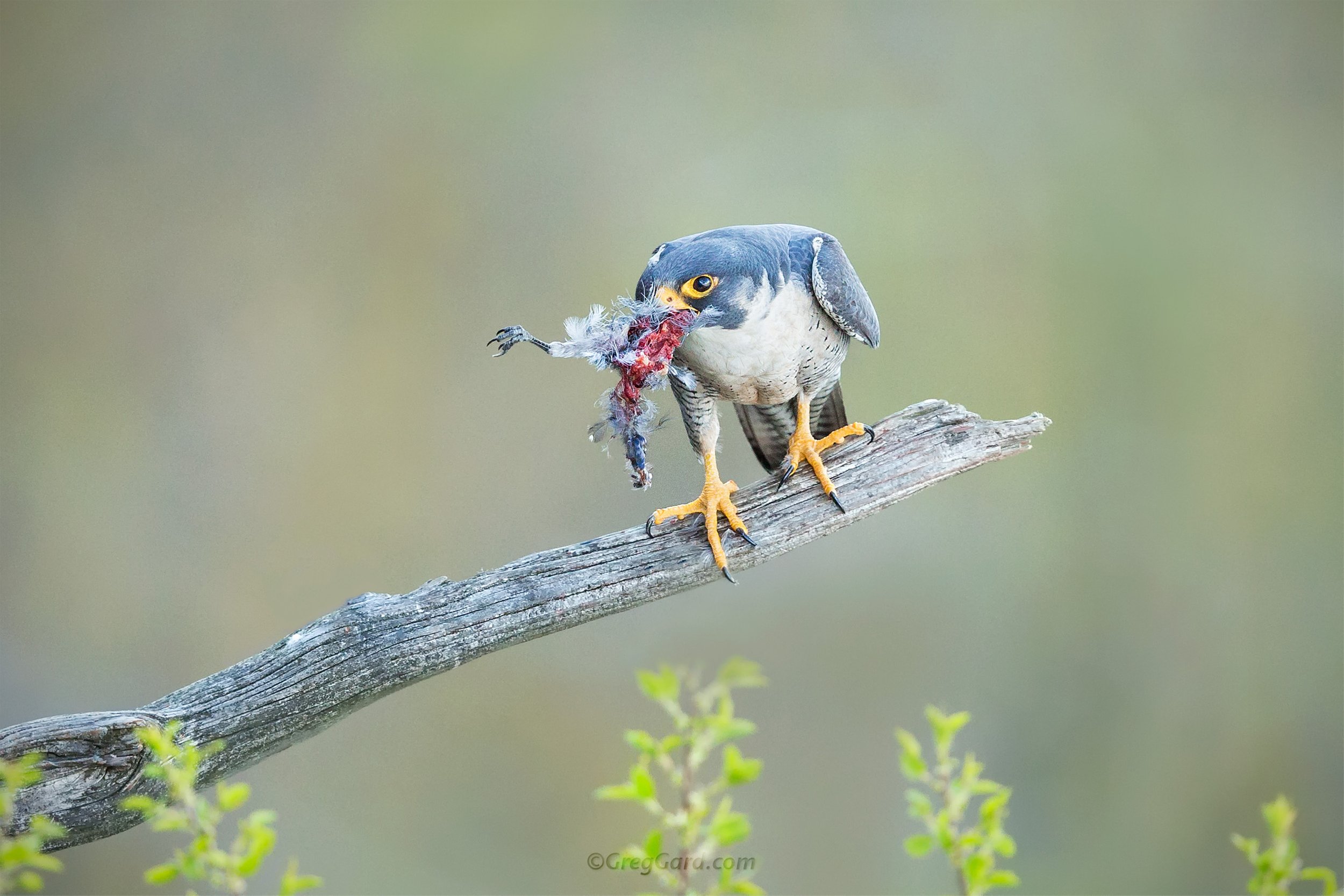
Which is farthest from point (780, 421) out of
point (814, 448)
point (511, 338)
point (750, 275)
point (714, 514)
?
point (511, 338)

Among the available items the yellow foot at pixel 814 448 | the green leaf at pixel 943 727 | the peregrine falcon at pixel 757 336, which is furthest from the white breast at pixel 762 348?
the green leaf at pixel 943 727

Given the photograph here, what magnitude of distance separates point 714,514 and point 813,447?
0.92ft

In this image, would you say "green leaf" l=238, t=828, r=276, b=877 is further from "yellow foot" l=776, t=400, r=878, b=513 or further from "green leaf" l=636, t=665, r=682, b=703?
"yellow foot" l=776, t=400, r=878, b=513

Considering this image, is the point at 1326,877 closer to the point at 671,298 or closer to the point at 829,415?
the point at 671,298

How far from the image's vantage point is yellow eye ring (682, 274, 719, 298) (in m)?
1.80

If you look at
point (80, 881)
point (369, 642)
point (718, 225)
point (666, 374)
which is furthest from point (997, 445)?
point (80, 881)

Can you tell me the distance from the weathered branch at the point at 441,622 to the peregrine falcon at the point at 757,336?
0.20 ft

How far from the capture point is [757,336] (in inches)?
75.7

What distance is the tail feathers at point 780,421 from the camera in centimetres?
236

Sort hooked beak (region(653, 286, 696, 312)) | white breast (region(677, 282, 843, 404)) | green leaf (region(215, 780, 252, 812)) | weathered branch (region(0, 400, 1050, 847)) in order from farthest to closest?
white breast (region(677, 282, 843, 404)) < hooked beak (region(653, 286, 696, 312)) < weathered branch (region(0, 400, 1050, 847)) < green leaf (region(215, 780, 252, 812))

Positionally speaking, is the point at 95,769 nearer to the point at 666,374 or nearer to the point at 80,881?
the point at 666,374

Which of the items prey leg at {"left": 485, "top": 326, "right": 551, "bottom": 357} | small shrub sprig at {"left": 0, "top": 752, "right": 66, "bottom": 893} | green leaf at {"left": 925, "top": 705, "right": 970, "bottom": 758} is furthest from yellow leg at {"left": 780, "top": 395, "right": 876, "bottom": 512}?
small shrub sprig at {"left": 0, "top": 752, "right": 66, "bottom": 893}

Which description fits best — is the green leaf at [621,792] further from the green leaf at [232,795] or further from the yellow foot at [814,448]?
the yellow foot at [814,448]

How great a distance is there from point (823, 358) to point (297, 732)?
4.29ft
